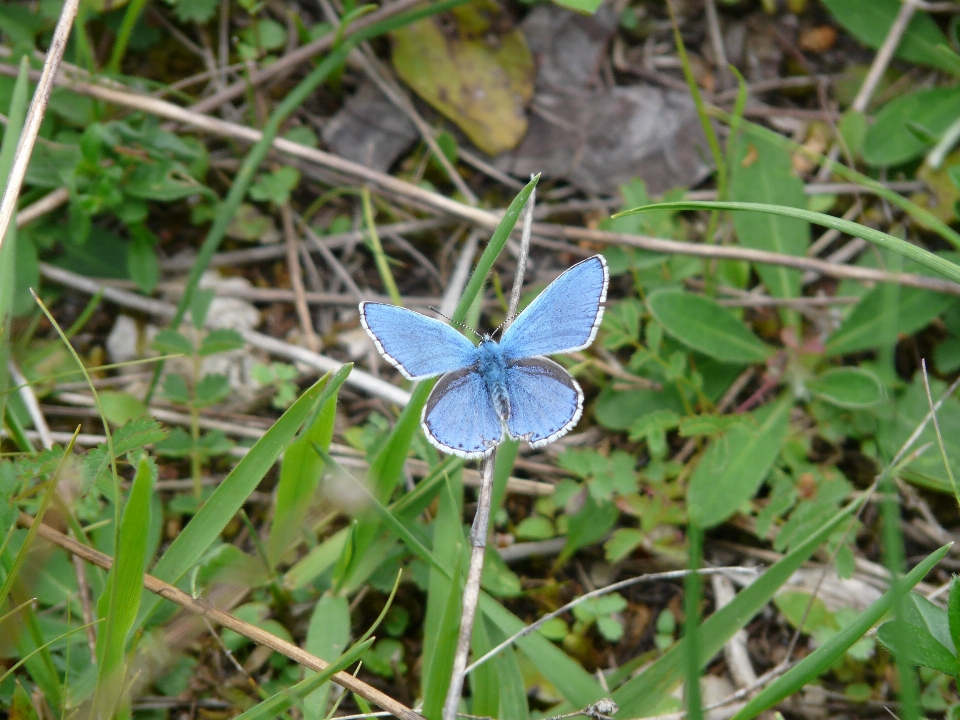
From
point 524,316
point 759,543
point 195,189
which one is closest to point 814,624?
point 759,543

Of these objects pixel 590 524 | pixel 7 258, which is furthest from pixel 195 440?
pixel 590 524

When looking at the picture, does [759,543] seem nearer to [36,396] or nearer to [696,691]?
[696,691]

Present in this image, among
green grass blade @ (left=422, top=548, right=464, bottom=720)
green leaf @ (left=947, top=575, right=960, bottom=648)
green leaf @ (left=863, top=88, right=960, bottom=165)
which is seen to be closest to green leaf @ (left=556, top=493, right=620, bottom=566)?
green grass blade @ (left=422, top=548, right=464, bottom=720)

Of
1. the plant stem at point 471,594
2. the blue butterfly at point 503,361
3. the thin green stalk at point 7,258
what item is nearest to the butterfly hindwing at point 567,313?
the blue butterfly at point 503,361

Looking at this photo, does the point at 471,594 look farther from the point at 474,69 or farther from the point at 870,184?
the point at 474,69

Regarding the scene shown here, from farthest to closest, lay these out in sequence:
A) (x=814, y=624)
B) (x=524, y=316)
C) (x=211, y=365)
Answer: (x=211, y=365)
(x=814, y=624)
(x=524, y=316)

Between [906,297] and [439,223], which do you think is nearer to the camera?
[906,297]

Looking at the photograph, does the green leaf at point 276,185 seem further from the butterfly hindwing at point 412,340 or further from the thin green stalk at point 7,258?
the butterfly hindwing at point 412,340
